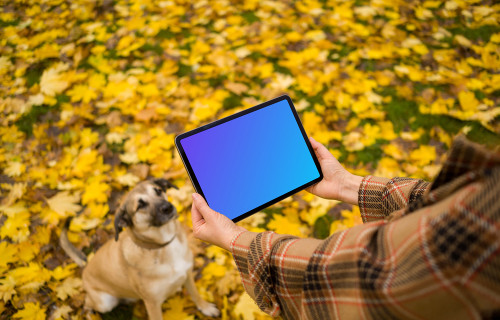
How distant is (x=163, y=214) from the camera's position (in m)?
2.21

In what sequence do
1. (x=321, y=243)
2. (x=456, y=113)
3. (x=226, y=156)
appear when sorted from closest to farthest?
(x=321, y=243) < (x=226, y=156) < (x=456, y=113)

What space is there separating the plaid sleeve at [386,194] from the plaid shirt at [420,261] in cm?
58

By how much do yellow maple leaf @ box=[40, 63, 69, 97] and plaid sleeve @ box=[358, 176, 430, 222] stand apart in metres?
4.09

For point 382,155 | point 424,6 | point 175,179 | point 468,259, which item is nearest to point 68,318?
point 175,179

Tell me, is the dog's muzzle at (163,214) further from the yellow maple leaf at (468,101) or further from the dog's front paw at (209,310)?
the yellow maple leaf at (468,101)

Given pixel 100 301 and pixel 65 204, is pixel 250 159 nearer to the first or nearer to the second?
pixel 100 301

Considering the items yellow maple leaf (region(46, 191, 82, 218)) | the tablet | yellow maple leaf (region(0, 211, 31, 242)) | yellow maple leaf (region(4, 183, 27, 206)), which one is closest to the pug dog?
the tablet

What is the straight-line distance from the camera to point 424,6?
15.7 ft

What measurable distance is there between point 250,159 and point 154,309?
4.67 feet

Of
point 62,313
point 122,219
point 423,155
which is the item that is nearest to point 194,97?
point 122,219

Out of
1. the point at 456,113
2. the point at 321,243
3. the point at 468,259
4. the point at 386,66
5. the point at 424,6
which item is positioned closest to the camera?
the point at 468,259

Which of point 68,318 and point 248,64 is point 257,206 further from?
point 248,64

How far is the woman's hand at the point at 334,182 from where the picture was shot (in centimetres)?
201

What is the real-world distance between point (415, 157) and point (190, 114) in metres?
2.60
